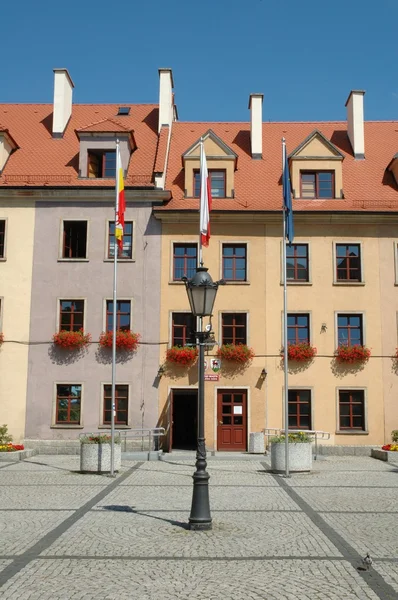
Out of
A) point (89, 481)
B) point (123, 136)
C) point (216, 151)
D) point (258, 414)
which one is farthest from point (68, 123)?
point (89, 481)

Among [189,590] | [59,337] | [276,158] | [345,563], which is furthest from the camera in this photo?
[276,158]

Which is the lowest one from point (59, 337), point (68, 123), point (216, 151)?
point (59, 337)

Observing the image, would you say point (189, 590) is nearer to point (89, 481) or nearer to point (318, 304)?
point (89, 481)

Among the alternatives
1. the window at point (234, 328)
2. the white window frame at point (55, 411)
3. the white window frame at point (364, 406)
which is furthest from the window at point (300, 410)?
the white window frame at point (55, 411)

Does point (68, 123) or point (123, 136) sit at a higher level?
point (68, 123)

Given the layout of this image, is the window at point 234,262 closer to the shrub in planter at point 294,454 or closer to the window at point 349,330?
the window at point 349,330

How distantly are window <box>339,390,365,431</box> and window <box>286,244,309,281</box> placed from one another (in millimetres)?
4871

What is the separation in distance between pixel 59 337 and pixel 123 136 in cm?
895

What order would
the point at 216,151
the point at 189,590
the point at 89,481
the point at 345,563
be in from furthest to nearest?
the point at 216,151, the point at 89,481, the point at 345,563, the point at 189,590

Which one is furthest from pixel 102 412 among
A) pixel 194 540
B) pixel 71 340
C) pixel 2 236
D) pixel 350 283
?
pixel 194 540

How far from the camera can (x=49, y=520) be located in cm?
1153

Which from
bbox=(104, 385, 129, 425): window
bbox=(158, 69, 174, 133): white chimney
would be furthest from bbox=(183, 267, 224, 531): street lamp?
bbox=(158, 69, 174, 133): white chimney

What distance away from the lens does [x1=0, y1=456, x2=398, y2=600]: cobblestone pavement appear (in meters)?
7.46

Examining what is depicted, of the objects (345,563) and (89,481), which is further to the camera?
(89,481)
